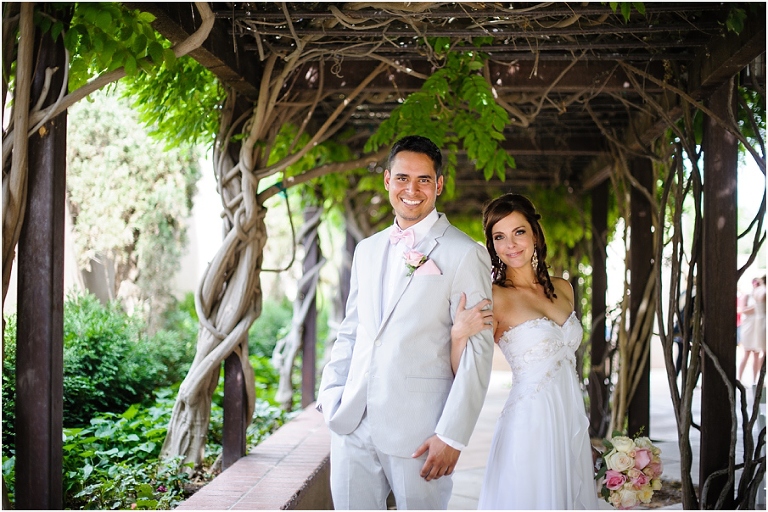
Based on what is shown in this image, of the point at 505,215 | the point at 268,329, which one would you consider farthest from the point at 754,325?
the point at 268,329

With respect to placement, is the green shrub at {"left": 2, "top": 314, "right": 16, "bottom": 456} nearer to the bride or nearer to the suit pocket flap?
the suit pocket flap

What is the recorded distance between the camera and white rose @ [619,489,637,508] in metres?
2.95

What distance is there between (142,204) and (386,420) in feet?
13.3

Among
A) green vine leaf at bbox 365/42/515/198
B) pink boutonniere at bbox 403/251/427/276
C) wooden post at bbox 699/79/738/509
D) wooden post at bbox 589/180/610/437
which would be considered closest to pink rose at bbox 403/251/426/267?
pink boutonniere at bbox 403/251/427/276

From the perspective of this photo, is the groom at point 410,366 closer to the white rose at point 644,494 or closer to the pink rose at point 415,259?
the pink rose at point 415,259

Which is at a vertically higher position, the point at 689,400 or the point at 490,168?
the point at 490,168

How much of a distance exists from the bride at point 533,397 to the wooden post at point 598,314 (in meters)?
4.66

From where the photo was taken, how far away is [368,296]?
258 cm

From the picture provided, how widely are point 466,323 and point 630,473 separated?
1.08 meters

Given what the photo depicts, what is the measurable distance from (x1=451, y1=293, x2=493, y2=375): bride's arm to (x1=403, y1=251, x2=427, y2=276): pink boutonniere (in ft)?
0.55

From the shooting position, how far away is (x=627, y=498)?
2.96m

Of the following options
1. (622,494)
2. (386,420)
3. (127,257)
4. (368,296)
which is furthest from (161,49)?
(127,257)

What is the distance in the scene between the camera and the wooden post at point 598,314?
24.9 ft

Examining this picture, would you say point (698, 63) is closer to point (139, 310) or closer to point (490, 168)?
point (490, 168)
